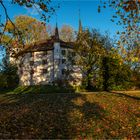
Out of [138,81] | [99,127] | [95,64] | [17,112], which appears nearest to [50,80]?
[95,64]

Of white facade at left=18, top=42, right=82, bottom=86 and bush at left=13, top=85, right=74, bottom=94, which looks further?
white facade at left=18, top=42, right=82, bottom=86

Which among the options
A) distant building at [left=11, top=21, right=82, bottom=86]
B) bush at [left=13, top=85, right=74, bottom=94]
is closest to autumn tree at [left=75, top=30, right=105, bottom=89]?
bush at [left=13, top=85, right=74, bottom=94]

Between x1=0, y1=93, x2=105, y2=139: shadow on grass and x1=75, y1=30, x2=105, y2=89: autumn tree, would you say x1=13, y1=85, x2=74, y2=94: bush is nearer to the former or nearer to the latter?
x1=75, y1=30, x2=105, y2=89: autumn tree

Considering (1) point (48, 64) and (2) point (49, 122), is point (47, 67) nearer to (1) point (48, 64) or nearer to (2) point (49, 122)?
(1) point (48, 64)

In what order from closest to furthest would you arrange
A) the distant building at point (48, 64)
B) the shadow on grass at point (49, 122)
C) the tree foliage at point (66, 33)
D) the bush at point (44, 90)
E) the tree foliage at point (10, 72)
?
the shadow on grass at point (49, 122) < the bush at point (44, 90) < the tree foliage at point (10, 72) < the distant building at point (48, 64) < the tree foliage at point (66, 33)

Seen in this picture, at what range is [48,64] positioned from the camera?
69.8m

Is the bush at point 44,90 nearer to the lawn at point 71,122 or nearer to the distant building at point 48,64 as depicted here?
the distant building at point 48,64

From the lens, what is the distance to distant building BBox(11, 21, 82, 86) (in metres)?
67.0

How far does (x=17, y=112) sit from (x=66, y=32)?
65.6 metres

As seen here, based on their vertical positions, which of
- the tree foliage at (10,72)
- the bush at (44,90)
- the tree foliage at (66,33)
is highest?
the tree foliage at (66,33)

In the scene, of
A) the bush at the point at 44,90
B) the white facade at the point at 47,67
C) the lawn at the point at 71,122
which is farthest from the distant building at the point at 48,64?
the lawn at the point at 71,122

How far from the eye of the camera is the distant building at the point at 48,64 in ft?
220

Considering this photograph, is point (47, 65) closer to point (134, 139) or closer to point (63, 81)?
point (63, 81)

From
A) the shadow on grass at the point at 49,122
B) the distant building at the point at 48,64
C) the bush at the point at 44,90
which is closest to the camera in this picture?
the shadow on grass at the point at 49,122
